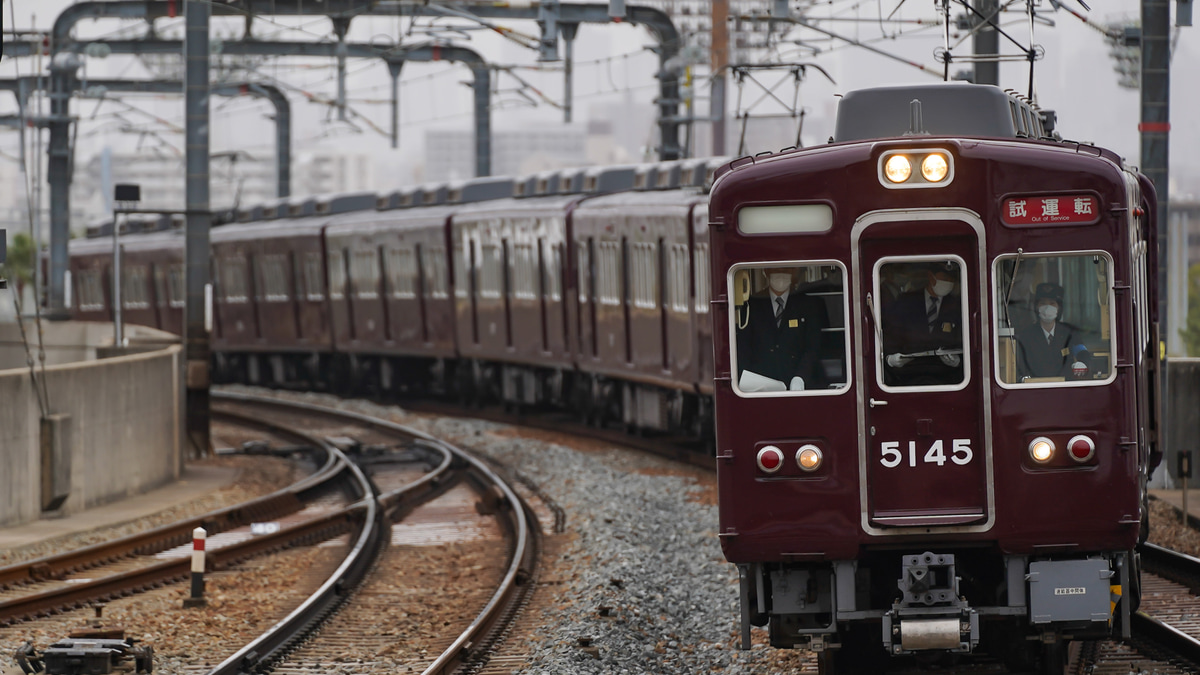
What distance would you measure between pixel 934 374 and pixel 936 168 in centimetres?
90

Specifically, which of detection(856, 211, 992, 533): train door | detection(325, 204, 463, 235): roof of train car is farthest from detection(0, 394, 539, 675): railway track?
detection(325, 204, 463, 235): roof of train car

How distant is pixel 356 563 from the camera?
13633 millimetres

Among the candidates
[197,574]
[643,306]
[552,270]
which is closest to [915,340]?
[197,574]

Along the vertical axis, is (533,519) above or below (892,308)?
below

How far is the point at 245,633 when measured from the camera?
11.2m

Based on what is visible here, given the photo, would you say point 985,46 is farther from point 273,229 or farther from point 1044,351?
point 273,229

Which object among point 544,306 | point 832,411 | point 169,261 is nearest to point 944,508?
point 832,411

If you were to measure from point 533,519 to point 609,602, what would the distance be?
4.85m

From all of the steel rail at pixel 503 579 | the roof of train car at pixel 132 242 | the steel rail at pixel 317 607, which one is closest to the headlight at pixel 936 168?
the steel rail at pixel 503 579

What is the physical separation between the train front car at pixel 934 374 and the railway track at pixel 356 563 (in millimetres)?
2864

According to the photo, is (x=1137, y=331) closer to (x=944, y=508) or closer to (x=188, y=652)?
(x=944, y=508)

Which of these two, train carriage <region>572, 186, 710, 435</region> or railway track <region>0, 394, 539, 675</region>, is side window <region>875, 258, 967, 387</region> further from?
train carriage <region>572, 186, 710, 435</region>

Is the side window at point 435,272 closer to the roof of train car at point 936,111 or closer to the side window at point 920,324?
the roof of train car at point 936,111

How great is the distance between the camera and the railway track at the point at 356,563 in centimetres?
1053
